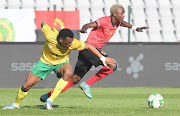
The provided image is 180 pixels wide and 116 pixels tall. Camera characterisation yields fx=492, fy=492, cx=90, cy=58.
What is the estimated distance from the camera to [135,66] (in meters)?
14.6

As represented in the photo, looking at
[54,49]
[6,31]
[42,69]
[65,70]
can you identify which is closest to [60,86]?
[65,70]

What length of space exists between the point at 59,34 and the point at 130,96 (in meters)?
4.23

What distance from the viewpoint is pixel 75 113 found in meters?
7.79

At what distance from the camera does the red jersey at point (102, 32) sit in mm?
9641

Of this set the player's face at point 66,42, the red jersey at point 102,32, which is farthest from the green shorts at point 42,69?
the red jersey at point 102,32

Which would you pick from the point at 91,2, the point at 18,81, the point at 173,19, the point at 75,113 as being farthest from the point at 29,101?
the point at 173,19

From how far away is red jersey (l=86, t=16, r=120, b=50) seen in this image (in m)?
9.64

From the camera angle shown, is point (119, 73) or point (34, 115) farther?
point (119, 73)

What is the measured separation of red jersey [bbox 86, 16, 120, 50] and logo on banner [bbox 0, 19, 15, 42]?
5494mm

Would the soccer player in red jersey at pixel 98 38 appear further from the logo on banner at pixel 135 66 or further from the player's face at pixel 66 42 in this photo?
the logo on banner at pixel 135 66

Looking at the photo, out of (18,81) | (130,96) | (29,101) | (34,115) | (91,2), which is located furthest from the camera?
(91,2)

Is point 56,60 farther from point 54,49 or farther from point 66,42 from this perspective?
point 66,42

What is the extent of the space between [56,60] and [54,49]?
253mm

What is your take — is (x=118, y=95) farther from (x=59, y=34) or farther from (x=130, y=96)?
(x=59, y=34)
